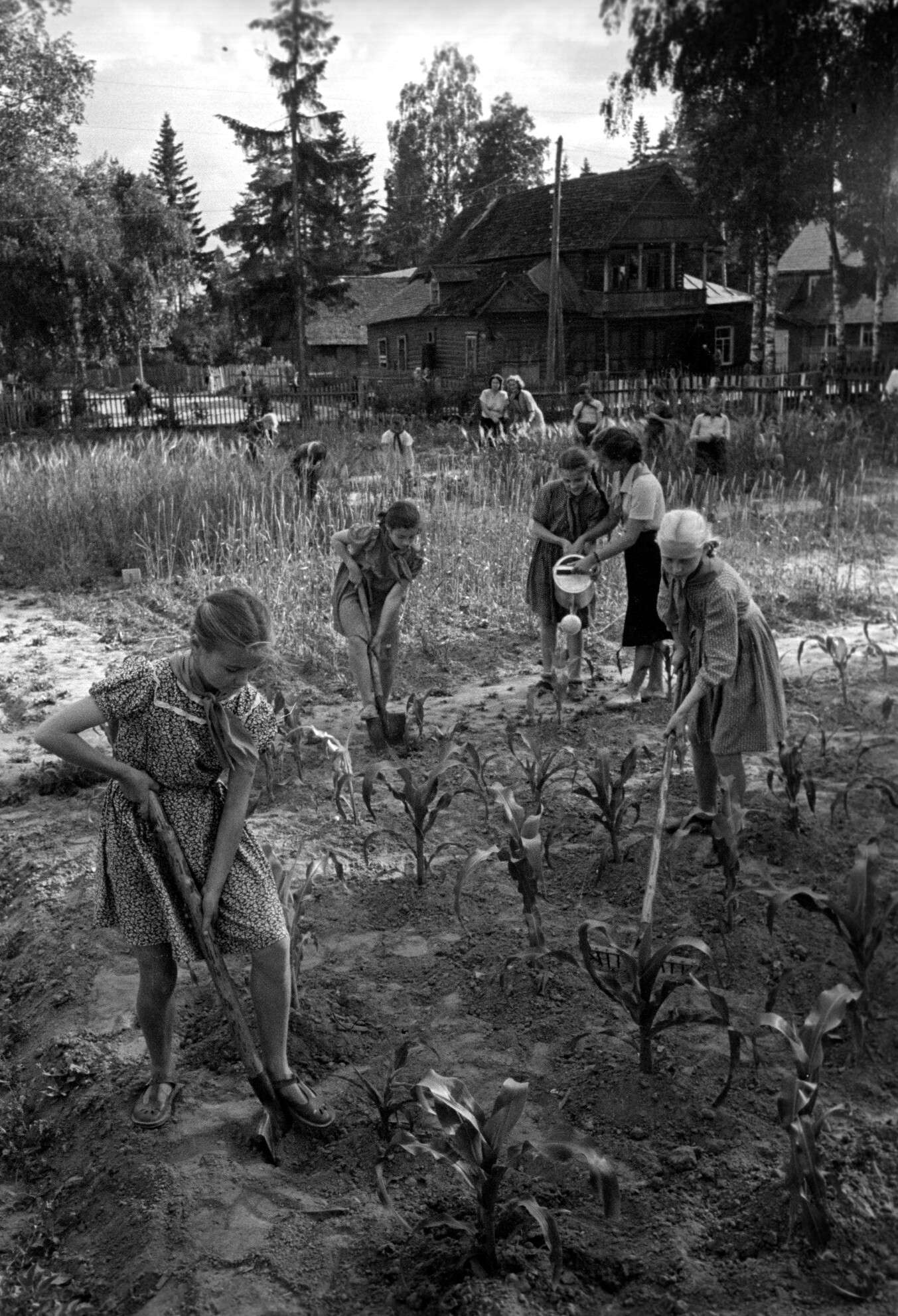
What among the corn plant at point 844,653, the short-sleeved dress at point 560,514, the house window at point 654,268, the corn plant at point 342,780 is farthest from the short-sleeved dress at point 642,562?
the house window at point 654,268

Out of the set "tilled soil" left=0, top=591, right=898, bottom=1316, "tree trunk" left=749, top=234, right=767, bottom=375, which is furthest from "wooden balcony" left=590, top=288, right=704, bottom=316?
"tilled soil" left=0, top=591, right=898, bottom=1316

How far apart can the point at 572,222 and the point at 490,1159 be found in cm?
→ 3023

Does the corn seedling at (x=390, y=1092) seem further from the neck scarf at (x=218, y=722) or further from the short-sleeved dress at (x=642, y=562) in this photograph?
the short-sleeved dress at (x=642, y=562)

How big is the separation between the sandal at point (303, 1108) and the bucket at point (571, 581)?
9.08 feet

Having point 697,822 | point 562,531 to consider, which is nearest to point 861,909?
point 697,822

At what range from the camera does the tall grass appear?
23.7 ft

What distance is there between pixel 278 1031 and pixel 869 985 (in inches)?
58.8

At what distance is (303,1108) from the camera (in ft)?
8.18

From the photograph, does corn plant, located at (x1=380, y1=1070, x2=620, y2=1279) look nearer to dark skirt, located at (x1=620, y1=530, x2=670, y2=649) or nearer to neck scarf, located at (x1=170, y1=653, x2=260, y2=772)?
neck scarf, located at (x1=170, y1=653, x2=260, y2=772)

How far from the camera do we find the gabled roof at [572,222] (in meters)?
27.7

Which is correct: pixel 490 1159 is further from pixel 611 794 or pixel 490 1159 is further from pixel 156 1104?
pixel 611 794

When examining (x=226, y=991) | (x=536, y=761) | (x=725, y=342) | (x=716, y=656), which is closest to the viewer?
(x=226, y=991)

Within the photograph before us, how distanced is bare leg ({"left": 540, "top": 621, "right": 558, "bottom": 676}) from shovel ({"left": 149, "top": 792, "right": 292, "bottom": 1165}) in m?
3.34

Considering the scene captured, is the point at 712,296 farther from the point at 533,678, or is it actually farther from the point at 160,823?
the point at 160,823
